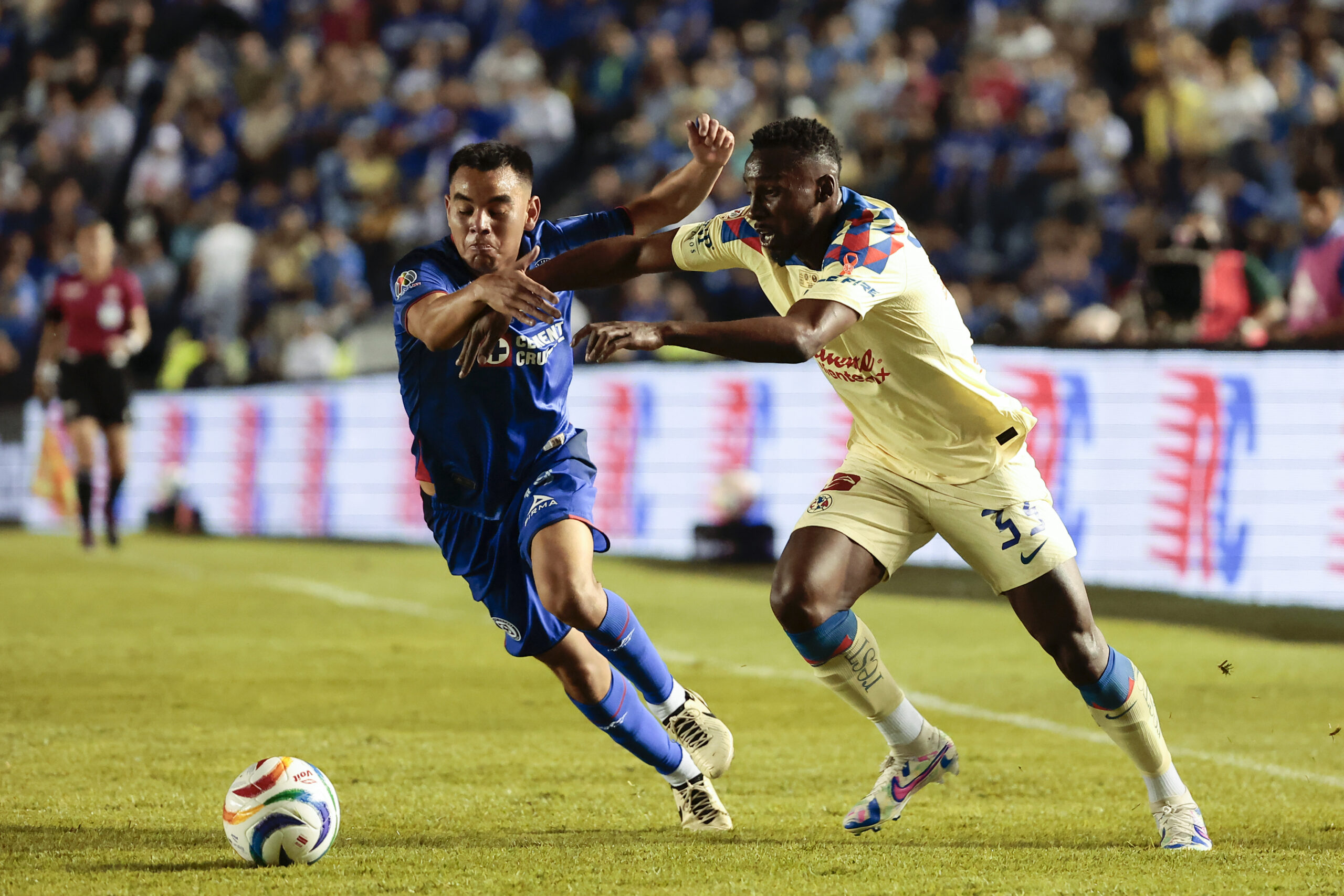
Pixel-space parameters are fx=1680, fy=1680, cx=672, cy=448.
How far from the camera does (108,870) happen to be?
436 centimetres

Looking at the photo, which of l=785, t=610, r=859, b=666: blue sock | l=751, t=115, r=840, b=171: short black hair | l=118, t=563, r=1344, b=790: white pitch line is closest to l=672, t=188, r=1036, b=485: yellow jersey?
l=751, t=115, r=840, b=171: short black hair

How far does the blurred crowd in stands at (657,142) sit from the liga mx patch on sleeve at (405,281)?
749cm

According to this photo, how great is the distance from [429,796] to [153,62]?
63.1 feet

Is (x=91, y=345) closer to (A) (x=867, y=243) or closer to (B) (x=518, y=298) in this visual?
(B) (x=518, y=298)

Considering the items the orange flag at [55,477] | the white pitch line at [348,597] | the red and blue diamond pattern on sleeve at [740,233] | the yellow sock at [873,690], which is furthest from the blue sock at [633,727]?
the orange flag at [55,477]

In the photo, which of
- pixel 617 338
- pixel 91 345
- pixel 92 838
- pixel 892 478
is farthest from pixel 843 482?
pixel 91 345

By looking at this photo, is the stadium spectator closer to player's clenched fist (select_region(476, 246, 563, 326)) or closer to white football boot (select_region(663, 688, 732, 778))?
white football boot (select_region(663, 688, 732, 778))

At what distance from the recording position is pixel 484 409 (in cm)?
531

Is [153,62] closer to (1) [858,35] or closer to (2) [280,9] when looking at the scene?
(2) [280,9]

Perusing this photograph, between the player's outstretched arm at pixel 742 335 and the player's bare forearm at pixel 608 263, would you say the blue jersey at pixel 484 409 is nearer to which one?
the player's bare forearm at pixel 608 263

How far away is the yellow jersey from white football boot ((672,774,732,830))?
113 centimetres

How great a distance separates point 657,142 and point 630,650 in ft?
44.4

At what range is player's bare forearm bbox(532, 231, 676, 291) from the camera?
201 inches

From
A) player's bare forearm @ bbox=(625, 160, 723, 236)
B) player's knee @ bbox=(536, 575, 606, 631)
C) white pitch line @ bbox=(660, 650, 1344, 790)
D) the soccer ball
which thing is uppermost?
player's bare forearm @ bbox=(625, 160, 723, 236)
